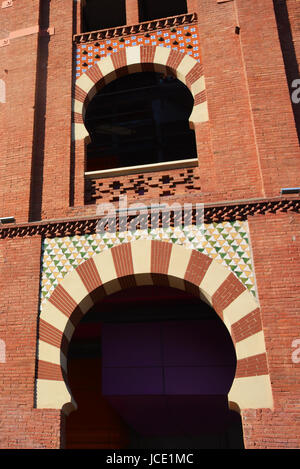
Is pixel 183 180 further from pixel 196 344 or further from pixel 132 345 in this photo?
pixel 132 345

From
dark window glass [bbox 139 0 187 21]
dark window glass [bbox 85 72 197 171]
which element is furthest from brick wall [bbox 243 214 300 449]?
dark window glass [bbox 139 0 187 21]

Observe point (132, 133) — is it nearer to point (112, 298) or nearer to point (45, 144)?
point (45, 144)

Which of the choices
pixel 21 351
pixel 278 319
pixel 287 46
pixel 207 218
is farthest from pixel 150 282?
pixel 287 46

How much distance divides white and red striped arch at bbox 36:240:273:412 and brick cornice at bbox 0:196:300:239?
20.4 inches

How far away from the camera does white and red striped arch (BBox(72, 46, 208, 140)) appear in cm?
654

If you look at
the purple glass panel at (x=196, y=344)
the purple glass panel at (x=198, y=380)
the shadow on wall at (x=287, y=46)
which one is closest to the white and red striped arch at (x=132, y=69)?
the shadow on wall at (x=287, y=46)

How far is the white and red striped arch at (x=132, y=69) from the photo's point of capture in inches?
257

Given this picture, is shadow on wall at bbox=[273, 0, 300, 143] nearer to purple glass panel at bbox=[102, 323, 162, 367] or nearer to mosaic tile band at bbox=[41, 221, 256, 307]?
mosaic tile band at bbox=[41, 221, 256, 307]

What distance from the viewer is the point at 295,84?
618 centimetres

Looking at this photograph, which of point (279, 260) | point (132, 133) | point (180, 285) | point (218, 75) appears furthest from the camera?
point (132, 133)

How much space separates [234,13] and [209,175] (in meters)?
2.91

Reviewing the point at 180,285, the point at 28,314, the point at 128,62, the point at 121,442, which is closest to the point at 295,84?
the point at 128,62

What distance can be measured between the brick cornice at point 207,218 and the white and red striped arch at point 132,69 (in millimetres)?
1550

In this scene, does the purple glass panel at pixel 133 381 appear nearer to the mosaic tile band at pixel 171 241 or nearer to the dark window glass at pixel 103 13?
the mosaic tile band at pixel 171 241
